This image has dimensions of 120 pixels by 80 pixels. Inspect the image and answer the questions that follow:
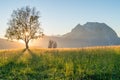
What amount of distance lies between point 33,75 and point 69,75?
1835 mm

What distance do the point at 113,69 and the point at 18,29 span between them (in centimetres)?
6204

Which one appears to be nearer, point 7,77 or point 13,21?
point 7,77

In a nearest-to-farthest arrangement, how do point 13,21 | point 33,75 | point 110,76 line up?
1. point 110,76
2. point 33,75
3. point 13,21

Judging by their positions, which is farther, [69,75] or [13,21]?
[13,21]

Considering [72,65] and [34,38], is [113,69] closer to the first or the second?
[72,65]

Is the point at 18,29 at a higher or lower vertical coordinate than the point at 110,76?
higher

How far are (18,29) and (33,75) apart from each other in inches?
2420

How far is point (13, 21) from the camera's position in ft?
243

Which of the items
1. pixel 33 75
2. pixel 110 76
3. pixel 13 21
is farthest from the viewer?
pixel 13 21

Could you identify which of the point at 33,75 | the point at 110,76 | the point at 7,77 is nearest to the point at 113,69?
the point at 110,76

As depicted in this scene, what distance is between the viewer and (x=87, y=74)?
1324cm

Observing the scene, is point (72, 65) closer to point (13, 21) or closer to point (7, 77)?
point (7, 77)

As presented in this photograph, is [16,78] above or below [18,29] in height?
below

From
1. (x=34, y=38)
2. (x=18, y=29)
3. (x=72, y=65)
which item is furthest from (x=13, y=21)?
(x=72, y=65)
